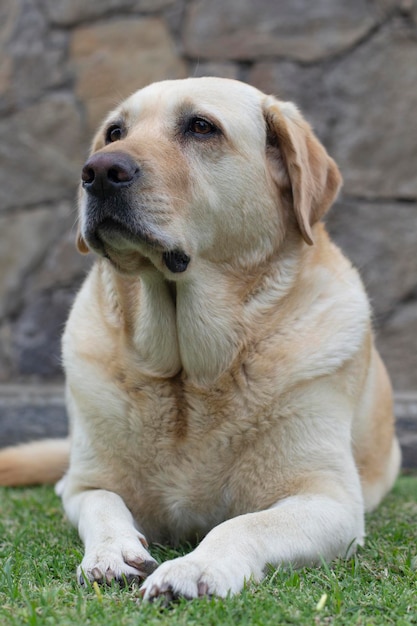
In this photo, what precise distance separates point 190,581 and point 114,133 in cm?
169

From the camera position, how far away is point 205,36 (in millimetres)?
5578

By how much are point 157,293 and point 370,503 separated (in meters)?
1.32

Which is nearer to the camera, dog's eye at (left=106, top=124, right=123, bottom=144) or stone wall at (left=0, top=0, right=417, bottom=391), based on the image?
dog's eye at (left=106, top=124, right=123, bottom=144)

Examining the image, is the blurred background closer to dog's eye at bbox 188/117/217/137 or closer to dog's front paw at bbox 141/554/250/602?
dog's eye at bbox 188/117/217/137

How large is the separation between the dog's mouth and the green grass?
90cm

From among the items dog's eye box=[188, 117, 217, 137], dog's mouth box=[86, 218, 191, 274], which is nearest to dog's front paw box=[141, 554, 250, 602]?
dog's mouth box=[86, 218, 191, 274]

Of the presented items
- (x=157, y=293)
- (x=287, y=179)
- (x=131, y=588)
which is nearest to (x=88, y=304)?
(x=157, y=293)

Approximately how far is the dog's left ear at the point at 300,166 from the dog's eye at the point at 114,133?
52cm

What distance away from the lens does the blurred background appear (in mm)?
5496

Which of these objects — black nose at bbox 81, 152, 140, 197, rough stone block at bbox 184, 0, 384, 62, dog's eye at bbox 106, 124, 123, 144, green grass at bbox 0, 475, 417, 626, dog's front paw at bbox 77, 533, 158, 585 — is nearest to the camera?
green grass at bbox 0, 475, 417, 626

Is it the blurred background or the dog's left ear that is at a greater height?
the dog's left ear

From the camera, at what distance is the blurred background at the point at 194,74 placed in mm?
5496

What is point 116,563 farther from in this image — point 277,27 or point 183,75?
point 277,27

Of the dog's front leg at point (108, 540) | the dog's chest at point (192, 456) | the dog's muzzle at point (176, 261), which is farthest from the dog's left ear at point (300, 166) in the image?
the dog's front leg at point (108, 540)
